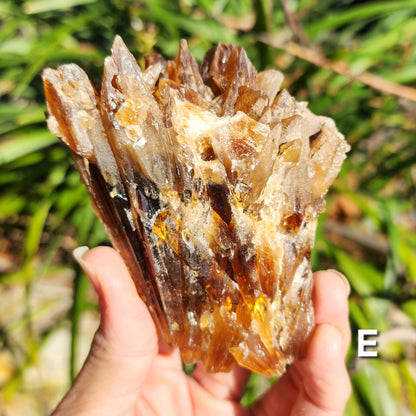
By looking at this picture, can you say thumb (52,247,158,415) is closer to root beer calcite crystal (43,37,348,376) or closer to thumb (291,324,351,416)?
root beer calcite crystal (43,37,348,376)

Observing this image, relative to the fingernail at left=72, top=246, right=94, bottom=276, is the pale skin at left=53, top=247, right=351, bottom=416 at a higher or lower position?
lower

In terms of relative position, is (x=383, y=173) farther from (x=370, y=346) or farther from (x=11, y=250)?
(x=11, y=250)

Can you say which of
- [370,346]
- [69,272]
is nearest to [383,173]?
[370,346]

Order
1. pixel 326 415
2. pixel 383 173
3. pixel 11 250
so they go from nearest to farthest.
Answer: pixel 326 415, pixel 383 173, pixel 11 250

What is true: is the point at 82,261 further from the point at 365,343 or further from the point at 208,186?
the point at 365,343

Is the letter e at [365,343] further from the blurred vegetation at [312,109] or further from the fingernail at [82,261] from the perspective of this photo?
the fingernail at [82,261]

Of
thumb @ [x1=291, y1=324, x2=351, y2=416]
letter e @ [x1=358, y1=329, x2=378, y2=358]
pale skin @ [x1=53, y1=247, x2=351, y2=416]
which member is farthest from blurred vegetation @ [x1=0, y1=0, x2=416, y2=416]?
thumb @ [x1=291, y1=324, x2=351, y2=416]

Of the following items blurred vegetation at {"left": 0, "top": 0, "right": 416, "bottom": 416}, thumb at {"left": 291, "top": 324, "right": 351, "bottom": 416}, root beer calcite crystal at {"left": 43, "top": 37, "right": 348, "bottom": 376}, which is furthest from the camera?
blurred vegetation at {"left": 0, "top": 0, "right": 416, "bottom": 416}
